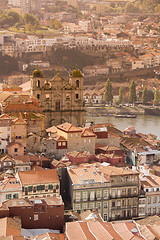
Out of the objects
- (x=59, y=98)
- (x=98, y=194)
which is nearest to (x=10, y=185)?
(x=98, y=194)

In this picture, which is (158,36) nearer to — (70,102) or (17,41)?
(17,41)

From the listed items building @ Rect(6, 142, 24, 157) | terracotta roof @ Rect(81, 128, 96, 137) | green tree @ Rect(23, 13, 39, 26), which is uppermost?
green tree @ Rect(23, 13, 39, 26)

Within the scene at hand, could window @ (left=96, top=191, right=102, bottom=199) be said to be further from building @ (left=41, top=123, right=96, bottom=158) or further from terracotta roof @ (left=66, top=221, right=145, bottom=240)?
building @ (left=41, top=123, right=96, bottom=158)

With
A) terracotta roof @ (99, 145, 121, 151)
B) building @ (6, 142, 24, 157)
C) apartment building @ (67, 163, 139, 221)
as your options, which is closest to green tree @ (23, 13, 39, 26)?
terracotta roof @ (99, 145, 121, 151)

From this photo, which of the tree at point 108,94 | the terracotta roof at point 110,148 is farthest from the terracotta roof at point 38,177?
the tree at point 108,94

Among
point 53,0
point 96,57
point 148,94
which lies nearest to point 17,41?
point 96,57

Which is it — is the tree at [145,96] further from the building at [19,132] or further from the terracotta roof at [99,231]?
the terracotta roof at [99,231]

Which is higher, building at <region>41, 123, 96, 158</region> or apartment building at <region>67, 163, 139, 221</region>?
building at <region>41, 123, 96, 158</region>
